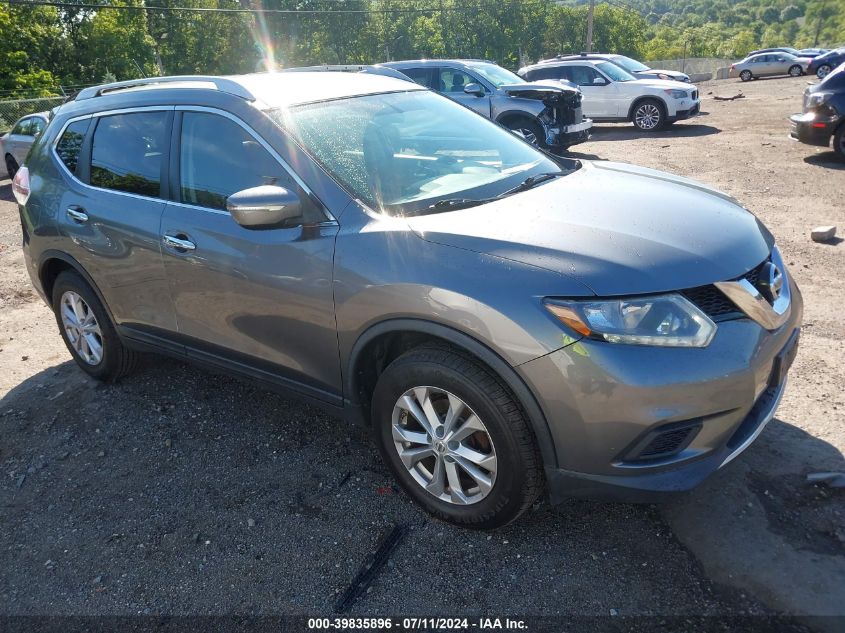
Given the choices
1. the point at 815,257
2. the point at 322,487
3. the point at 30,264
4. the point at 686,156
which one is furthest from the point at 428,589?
the point at 686,156

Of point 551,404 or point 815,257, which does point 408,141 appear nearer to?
Result: point 551,404

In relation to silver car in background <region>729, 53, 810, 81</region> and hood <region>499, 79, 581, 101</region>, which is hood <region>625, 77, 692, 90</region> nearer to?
hood <region>499, 79, 581, 101</region>

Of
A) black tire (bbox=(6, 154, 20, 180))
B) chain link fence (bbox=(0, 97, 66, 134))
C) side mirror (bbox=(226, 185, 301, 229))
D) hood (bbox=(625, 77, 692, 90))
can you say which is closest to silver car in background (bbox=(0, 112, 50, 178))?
black tire (bbox=(6, 154, 20, 180))

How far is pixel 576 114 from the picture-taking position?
11836mm

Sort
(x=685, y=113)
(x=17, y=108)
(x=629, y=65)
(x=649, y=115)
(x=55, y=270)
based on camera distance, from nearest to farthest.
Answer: (x=55, y=270), (x=685, y=113), (x=649, y=115), (x=629, y=65), (x=17, y=108)

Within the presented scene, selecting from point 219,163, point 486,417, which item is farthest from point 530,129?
point 486,417

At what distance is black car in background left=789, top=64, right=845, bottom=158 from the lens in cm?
929

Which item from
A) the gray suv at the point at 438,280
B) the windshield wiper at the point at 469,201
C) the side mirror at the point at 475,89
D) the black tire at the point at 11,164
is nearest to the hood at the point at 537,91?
the side mirror at the point at 475,89

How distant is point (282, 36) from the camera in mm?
60125

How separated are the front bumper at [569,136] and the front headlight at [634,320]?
9.89 meters

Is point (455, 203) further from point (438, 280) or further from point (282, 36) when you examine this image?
point (282, 36)

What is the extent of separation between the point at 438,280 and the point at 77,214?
8.56ft

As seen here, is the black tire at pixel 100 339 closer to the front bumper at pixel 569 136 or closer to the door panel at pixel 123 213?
the door panel at pixel 123 213

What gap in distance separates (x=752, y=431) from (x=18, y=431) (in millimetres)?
4042
